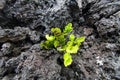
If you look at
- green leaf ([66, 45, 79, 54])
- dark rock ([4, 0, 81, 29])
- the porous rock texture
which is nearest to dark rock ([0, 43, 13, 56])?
the porous rock texture

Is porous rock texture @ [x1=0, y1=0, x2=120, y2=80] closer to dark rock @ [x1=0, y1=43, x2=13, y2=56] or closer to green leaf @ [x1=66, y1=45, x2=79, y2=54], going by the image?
dark rock @ [x1=0, y1=43, x2=13, y2=56]

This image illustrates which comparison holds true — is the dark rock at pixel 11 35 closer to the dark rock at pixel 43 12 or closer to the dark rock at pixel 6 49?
the dark rock at pixel 6 49

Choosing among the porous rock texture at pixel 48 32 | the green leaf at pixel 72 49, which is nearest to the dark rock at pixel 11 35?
the porous rock texture at pixel 48 32

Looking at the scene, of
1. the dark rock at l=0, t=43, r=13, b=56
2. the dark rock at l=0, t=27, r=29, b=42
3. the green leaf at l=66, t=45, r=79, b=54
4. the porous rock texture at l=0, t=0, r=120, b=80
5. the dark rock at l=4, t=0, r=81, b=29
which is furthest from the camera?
the dark rock at l=4, t=0, r=81, b=29

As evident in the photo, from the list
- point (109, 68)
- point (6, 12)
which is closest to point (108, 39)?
point (109, 68)

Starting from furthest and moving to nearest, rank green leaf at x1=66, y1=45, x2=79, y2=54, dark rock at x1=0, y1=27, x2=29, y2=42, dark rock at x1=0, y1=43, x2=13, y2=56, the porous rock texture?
dark rock at x1=0, y1=27, x2=29, y2=42 < dark rock at x1=0, y1=43, x2=13, y2=56 < the porous rock texture < green leaf at x1=66, y1=45, x2=79, y2=54

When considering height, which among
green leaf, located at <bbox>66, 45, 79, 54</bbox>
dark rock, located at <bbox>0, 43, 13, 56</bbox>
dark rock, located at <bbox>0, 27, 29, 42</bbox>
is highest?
dark rock, located at <bbox>0, 27, 29, 42</bbox>

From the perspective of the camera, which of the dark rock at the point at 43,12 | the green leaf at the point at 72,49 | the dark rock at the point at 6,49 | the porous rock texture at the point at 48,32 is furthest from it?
the dark rock at the point at 43,12

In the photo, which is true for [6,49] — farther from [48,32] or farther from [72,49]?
[72,49]
